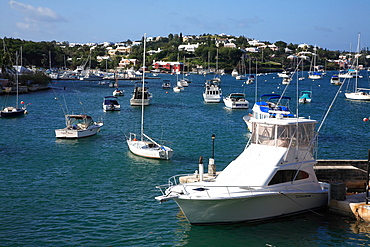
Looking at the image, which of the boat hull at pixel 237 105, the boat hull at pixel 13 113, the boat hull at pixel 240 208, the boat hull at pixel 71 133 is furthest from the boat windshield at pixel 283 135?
the boat hull at pixel 237 105

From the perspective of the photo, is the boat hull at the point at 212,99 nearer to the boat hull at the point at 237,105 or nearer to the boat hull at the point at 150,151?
the boat hull at the point at 237,105

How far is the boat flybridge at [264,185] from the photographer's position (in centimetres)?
2198

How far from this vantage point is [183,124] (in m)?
61.9

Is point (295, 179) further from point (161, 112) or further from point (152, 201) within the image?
point (161, 112)

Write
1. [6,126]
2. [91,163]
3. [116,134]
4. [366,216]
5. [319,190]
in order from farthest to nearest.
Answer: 1. [6,126]
2. [116,134]
3. [91,163]
4. [319,190]
5. [366,216]

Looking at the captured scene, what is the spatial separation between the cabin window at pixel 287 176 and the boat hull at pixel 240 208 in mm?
731

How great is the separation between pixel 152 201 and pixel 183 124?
35.0 meters

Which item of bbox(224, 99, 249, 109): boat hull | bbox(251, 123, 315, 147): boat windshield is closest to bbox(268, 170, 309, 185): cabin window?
bbox(251, 123, 315, 147): boat windshield

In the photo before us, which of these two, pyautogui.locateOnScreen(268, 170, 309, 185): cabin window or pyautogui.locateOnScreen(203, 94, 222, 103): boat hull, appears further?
pyautogui.locateOnScreen(203, 94, 222, 103): boat hull

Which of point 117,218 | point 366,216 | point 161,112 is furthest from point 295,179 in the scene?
point 161,112

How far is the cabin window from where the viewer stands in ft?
76.7

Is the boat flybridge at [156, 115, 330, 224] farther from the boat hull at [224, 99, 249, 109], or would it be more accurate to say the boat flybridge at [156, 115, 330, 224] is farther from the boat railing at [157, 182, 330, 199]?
the boat hull at [224, 99, 249, 109]

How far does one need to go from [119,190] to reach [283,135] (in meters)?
11.3

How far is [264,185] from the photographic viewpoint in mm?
22844
